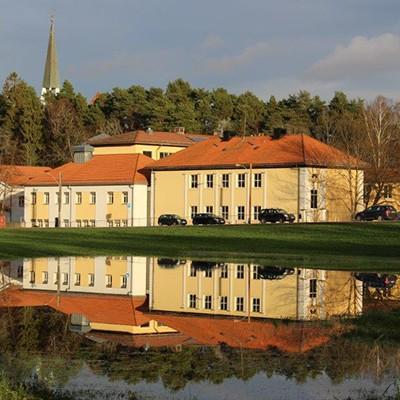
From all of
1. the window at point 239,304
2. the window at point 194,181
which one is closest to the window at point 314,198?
the window at point 194,181

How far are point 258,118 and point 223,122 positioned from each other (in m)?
5.69

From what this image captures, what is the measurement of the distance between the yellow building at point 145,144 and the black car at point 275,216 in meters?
27.0

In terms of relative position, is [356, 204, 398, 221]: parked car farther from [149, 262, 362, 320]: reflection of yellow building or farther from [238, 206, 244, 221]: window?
[149, 262, 362, 320]: reflection of yellow building

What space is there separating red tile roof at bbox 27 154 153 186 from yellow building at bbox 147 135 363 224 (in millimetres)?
2964

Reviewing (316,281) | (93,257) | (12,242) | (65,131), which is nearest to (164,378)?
(316,281)

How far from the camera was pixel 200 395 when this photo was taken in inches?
501

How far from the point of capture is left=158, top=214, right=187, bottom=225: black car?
Result: 287ft

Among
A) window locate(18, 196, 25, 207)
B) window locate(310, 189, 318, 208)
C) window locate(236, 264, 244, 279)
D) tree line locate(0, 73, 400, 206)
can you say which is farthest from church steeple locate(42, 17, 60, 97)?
window locate(236, 264, 244, 279)

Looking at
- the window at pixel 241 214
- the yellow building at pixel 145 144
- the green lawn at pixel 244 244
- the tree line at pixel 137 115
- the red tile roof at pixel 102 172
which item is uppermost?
the tree line at pixel 137 115

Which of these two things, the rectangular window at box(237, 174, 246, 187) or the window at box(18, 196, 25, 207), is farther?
the window at box(18, 196, 25, 207)

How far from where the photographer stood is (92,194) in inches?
3812

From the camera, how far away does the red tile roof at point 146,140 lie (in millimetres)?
106625

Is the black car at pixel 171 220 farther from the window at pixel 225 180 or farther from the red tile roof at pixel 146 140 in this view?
the red tile roof at pixel 146 140

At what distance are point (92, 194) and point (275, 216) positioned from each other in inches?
947
